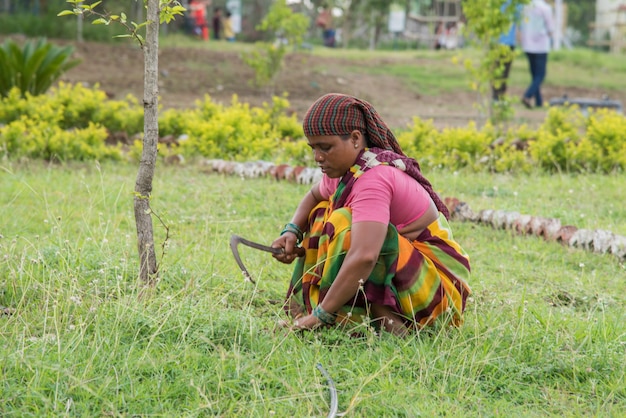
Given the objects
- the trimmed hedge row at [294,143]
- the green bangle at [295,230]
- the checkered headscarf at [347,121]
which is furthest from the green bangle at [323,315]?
the trimmed hedge row at [294,143]

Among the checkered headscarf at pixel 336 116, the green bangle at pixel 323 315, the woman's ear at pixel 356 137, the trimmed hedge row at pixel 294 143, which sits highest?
the checkered headscarf at pixel 336 116

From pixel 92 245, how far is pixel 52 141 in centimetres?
305

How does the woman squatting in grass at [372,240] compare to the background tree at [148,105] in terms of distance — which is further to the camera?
the background tree at [148,105]

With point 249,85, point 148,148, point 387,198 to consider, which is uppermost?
point 148,148

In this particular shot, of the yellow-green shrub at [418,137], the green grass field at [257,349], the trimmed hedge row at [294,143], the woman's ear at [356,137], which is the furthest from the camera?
the yellow-green shrub at [418,137]

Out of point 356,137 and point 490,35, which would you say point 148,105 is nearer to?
point 356,137

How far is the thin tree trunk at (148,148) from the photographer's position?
11.0 ft

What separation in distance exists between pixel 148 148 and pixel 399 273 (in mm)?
1116

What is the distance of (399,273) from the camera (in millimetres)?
3258

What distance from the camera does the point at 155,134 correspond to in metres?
3.42

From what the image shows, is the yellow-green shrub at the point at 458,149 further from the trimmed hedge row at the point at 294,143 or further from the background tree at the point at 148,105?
the background tree at the point at 148,105

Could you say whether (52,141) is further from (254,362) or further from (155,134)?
(254,362)

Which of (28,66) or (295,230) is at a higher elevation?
(28,66)

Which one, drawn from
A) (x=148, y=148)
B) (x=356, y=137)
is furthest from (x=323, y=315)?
(x=148, y=148)
